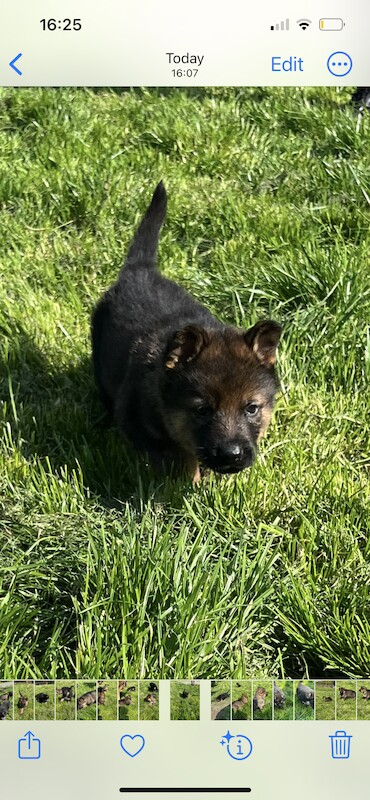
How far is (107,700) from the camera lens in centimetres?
259

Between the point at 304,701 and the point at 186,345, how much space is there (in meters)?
1.67

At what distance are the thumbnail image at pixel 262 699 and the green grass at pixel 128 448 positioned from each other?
29cm

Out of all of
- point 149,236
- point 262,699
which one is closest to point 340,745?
point 262,699

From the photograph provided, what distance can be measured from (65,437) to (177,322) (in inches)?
29.9

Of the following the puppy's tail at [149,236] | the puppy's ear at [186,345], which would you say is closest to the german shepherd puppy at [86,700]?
the puppy's ear at [186,345]

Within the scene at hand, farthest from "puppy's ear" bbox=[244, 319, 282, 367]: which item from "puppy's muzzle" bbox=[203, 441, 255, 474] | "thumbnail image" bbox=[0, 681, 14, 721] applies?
"thumbnail image" bbox=[0, 681, 14, 721]

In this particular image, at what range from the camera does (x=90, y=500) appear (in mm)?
3768

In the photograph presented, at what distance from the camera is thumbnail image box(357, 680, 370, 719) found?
8.48 ft

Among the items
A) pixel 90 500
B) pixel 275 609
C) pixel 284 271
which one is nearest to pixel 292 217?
pixel 284 271

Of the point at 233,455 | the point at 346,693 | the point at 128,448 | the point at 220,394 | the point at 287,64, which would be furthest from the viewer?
the point at 128,448

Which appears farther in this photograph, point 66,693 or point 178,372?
point 178,372

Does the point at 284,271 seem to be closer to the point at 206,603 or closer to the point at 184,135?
the point at 184,135

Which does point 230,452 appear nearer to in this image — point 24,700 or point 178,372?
point 178,372

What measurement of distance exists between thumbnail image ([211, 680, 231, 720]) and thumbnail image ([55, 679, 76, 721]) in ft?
1.29
